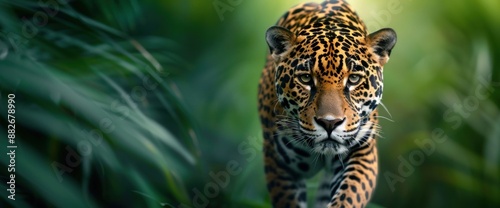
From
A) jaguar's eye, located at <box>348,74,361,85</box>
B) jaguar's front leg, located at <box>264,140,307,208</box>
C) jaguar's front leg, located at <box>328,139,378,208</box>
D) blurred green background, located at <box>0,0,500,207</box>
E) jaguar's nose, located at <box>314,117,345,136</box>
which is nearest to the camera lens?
jaguar's nose, located at <box>314,117,345,136</box>

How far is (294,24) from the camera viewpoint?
7.43 meters

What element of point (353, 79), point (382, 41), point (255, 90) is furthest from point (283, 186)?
point (255, 90)

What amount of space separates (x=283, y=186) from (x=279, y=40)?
3.45ft

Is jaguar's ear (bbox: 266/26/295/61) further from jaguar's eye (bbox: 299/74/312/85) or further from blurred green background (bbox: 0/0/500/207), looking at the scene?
blurred green background (bbox: 0/0/500/207)

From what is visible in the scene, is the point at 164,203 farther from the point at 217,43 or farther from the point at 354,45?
the point at 217,43

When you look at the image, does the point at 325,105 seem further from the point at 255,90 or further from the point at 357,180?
the point at 255,90

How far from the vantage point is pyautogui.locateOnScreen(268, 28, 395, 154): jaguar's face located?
20.9ft

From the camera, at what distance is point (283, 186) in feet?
23.2

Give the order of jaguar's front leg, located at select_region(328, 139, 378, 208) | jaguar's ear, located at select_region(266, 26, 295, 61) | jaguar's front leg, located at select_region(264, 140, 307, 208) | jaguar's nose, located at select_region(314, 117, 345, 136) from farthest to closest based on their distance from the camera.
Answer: jaguar's front leg, located at select_region(264, 140, 307, 208)
jaguar's ear, located at select_region(266, 26, 295, 61)
jaguar's front leg, located at select_region(328, 139, 378, 208)
jaguar's nose, located at select_region(314, 117, 345, 136)

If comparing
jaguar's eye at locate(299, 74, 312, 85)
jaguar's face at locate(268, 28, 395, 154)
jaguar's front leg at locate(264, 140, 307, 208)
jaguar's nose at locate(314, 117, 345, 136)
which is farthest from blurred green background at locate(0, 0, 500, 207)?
jaguar's nose at locate(314, 117, 345, 136)

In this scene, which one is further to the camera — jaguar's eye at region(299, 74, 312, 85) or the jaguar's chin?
jaguar's eye at region(299, 74, 312, 85)

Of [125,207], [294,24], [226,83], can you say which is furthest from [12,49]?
[226,83]

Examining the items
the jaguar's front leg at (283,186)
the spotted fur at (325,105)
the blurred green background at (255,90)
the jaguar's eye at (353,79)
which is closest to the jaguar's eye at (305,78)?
the spotted fur at (325,105)

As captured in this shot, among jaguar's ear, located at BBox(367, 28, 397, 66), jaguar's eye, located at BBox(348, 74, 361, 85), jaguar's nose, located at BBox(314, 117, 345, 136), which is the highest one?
jaguar's ear, located at BBox(367, 28, 397, 66)
